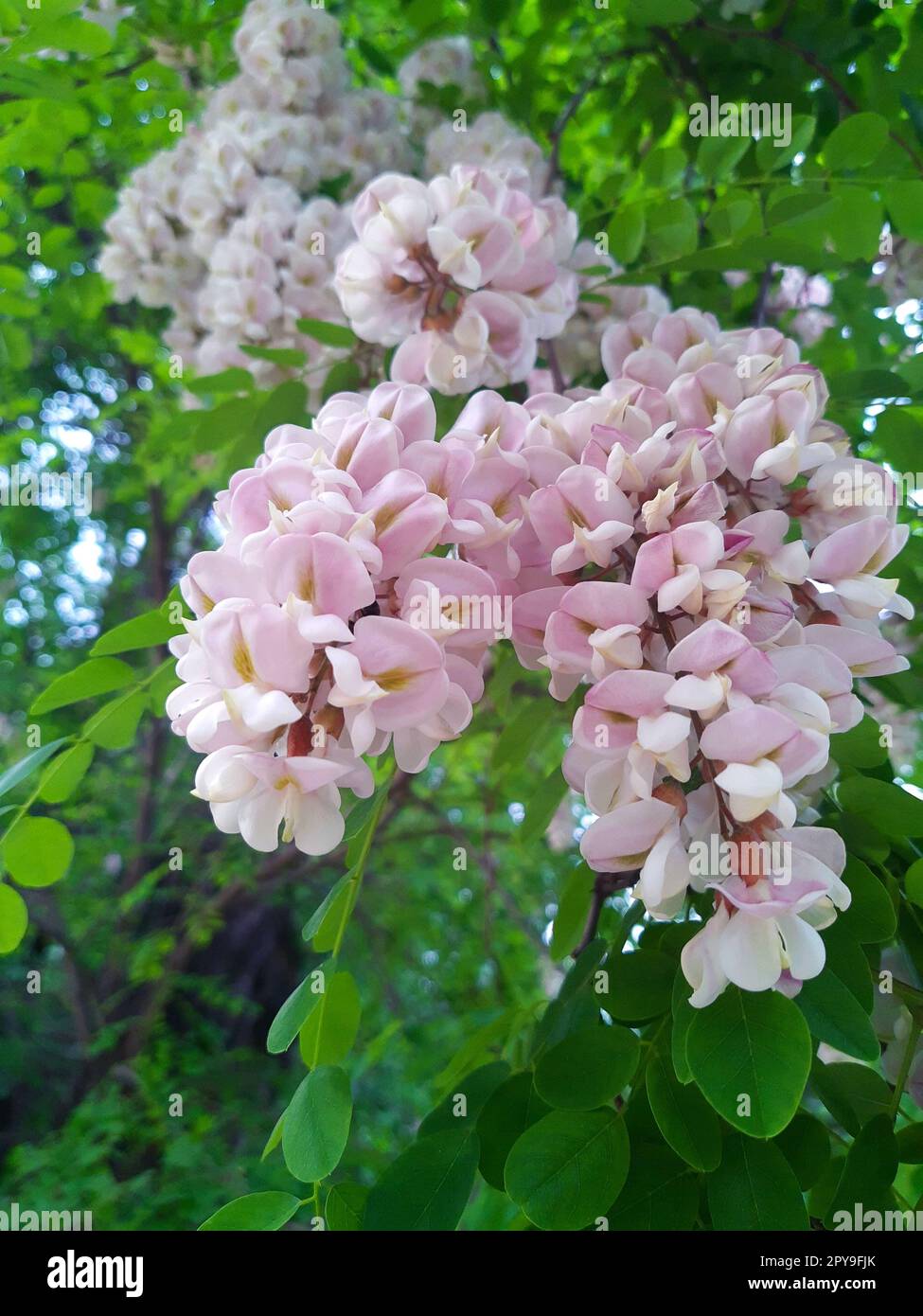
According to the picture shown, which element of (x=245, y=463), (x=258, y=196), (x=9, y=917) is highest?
(x=258, y=196)

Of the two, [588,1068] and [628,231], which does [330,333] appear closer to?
[628,231]

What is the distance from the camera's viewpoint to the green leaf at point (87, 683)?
1.64 ft

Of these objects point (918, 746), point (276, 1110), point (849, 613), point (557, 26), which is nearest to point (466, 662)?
point (849, 613)

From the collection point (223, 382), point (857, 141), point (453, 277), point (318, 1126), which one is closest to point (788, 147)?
point (857, 141)

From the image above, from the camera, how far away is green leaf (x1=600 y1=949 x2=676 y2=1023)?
0.41 meters

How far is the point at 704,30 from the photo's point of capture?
2.53ft

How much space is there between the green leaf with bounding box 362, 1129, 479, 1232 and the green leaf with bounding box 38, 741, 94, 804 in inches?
8.8

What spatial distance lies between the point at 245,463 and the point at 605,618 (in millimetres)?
403

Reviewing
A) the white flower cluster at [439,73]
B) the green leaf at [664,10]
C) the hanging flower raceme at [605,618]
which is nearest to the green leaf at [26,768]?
the hanging flower raceme at [605,618]

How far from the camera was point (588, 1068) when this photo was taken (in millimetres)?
400

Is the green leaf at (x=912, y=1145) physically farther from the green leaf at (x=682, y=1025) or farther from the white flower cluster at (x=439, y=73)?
the white flower cluster at (x=439, y=73)

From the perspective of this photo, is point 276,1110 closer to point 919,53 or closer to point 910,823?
point 910,823

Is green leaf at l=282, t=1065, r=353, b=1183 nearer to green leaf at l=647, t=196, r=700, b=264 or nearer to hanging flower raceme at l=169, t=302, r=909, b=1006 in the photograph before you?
hanging flower raceme at l=169, t=302, r=909, b=1006

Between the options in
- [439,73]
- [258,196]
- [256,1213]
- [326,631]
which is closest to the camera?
[326,631]
